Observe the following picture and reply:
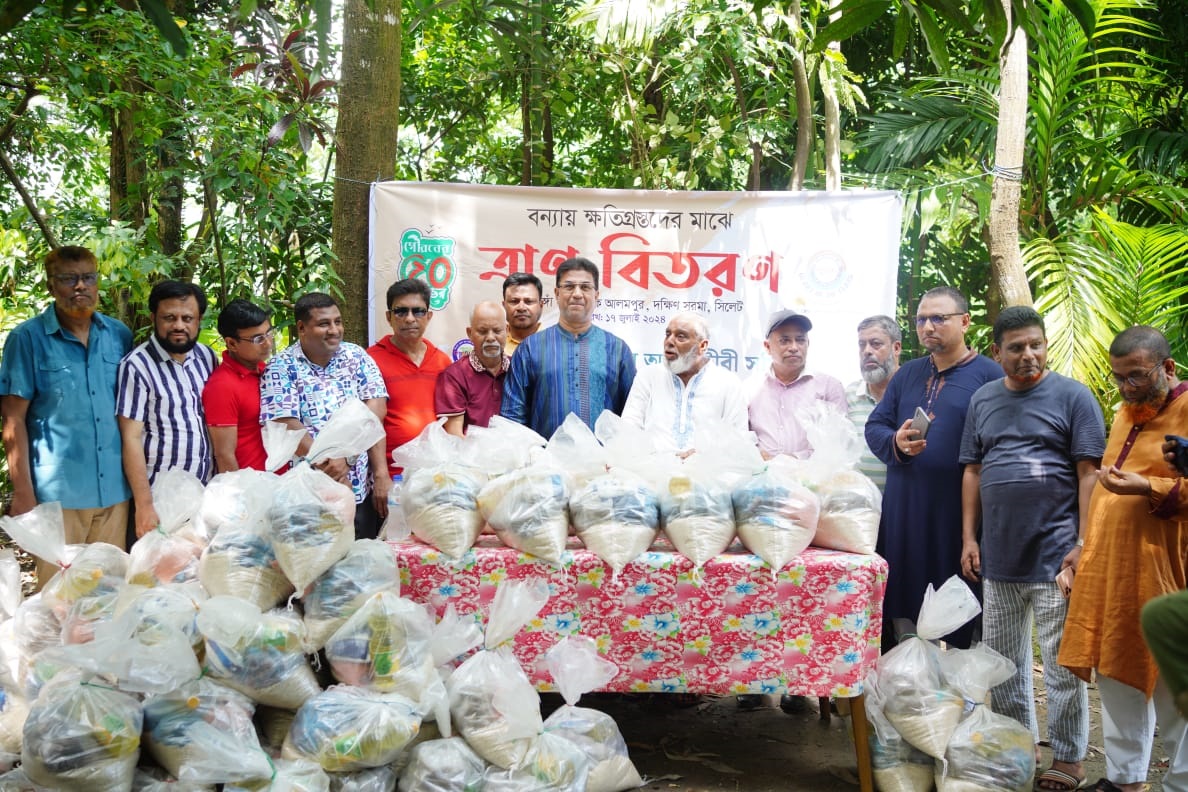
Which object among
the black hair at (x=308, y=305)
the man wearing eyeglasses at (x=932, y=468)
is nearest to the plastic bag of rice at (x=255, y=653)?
the black hair at (x=308, y=305)

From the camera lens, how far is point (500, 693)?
3.06m

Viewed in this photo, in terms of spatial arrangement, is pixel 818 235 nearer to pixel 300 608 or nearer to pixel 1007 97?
pixel 1007 97

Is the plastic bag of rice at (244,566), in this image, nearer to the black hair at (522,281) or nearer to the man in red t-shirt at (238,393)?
the man in red t-shirt at (238,393)

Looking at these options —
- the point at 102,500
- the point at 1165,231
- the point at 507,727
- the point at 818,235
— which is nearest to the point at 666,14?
the point at 818,235

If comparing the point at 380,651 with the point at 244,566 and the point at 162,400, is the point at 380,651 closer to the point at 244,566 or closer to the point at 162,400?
the point at 244,566

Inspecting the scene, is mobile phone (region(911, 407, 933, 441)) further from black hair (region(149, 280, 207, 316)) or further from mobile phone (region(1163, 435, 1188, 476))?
black hair (region(149, 280, 207, 316))

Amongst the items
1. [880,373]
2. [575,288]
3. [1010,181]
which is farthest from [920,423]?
[1010,181]

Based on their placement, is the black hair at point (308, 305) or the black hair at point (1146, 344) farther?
the black hair at point (308, 305)

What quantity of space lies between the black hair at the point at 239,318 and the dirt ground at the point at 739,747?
1.86 m

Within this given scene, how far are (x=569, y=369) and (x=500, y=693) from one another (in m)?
1.57

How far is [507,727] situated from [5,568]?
1.69 m

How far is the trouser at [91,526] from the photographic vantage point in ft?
12.8

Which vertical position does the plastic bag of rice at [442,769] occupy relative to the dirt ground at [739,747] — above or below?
above

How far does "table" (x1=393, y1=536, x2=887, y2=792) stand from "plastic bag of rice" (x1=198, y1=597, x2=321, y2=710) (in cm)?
47
